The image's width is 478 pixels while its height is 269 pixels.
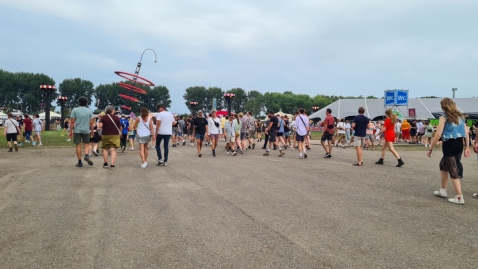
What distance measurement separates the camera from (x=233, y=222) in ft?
16.3

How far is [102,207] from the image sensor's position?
5801 millimetres

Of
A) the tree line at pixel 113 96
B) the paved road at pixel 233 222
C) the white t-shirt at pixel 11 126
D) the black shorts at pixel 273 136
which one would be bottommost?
the paved road at pixel 233 222

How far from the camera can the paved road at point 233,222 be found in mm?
3727

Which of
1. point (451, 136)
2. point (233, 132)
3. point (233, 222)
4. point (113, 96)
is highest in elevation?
point (113, 96)

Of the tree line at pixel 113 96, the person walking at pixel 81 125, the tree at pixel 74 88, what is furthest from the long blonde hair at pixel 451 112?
the tree at pixel 74 88

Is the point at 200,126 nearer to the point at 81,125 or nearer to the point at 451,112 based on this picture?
the point at 81,125

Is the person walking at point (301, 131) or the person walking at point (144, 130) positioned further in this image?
the person walking at point (301, 131)

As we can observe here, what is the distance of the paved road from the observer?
3727 millimetres

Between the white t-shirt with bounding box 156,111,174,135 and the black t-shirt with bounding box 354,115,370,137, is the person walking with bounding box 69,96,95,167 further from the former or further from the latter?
the black t-shirt with bounding box 354,115,370,137

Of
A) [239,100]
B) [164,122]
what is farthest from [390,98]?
[239,100]

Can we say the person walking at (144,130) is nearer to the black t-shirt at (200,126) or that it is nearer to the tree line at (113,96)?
the black t-shirt at (200,126)

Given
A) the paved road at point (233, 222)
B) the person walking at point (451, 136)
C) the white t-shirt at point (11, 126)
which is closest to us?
the paved road at point (233, 222)

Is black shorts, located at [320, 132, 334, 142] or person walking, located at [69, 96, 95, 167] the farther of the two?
black shorts, located at [320, 132, 334, 142]

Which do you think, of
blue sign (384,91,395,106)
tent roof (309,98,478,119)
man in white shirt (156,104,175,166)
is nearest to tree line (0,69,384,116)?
tent roof (309,98,478,119)
